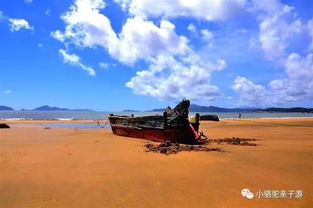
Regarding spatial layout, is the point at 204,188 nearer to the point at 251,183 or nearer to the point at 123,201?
the point at 251,183

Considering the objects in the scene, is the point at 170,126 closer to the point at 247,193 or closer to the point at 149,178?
the point at 149,178

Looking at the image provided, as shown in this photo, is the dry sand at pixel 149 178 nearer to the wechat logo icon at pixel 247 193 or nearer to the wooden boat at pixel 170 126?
the wechat logo icon at pixel 247 193

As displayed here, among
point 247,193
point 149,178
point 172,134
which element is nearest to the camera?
point 247,193

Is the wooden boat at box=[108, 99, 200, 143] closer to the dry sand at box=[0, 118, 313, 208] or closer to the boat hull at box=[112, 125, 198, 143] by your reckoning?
the boat hull at box=[112, 125, 198, 143]

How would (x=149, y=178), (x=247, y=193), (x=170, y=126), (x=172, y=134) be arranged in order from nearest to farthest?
(x=247, y=193)
(x=149, y=178)
(x=172, y=134)
(x=170, y=126)

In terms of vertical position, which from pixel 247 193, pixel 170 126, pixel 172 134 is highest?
pixel 170 126

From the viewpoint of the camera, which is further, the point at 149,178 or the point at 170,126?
the point at 170,126

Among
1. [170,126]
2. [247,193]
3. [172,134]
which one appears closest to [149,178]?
[247,193]

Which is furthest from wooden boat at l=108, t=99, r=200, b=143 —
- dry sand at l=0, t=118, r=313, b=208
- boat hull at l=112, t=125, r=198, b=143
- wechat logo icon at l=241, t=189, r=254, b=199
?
wechat logo icon at l=241, t=189, r=254, b=199

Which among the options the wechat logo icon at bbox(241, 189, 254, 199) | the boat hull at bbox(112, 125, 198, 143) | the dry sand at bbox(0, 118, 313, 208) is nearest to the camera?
the dry sand at bbox(0, 118, 313, 208)

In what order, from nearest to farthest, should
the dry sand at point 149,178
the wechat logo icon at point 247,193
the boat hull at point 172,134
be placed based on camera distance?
the dry sand at point 149,178 < the wechat logo icon at point 247,193 < the boat hull at point 172,134

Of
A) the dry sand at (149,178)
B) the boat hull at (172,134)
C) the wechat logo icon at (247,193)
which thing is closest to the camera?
the dry sand at (149,178)

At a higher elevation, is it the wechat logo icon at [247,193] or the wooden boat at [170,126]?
the wooden boat at [170,126]

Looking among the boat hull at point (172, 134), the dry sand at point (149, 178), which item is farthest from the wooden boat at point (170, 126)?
the dry sand at point (149, 178)
